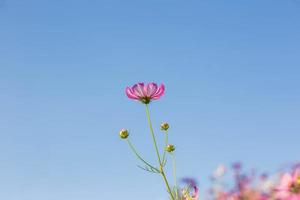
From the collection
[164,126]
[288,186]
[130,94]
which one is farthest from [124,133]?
[288,186]

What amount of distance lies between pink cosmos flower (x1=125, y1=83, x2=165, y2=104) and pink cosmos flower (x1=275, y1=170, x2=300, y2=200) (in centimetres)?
286

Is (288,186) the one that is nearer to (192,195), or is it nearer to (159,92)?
(192,195)

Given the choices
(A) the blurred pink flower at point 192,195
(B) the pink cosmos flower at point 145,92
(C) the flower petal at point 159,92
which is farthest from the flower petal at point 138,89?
(A) the blurred pink flower at point 192,195

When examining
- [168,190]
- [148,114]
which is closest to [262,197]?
[168,190]

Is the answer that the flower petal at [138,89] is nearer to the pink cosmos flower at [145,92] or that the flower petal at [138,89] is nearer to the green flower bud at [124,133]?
the pink cosmos flower at [145,92]

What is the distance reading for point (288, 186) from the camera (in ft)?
2.71

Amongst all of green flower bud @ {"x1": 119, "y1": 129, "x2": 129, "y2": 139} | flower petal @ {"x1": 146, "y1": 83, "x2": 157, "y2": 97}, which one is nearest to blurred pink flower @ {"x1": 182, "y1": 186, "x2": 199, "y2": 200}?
flower petal @ {"x1": 146, "y1": 83, "x2": 157, "y2": 97}

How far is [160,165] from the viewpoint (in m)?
3.20

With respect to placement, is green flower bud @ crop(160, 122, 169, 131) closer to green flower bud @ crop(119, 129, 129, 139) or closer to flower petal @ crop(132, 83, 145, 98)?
green flower bud @ crop(119, 129, 129, 139)

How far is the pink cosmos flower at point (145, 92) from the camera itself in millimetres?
3723

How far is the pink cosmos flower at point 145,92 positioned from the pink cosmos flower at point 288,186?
2.86 metres

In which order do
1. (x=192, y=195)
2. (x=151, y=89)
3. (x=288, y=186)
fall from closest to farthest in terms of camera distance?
1. (x=288, y=186)
2. (x=192, y=195)
3. (x=151, y=89)

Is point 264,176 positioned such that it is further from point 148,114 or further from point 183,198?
point 148,114

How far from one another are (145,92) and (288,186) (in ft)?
9.60
